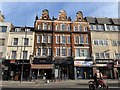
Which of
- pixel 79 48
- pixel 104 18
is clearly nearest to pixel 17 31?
pixel 79 48

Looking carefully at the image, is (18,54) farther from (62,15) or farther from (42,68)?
(62,15)

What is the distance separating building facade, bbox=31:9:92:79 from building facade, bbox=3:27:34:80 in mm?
1431

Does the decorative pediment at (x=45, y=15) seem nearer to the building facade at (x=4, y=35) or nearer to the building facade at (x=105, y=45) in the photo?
the building facade at (x=4, y=35)

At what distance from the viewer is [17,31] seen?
124ft

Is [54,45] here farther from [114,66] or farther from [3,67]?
[114,66]

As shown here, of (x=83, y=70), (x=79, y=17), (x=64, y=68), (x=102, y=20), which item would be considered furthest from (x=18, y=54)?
(x=102, y=20)

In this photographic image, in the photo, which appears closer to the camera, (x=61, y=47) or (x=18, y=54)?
(x=18, y=54)

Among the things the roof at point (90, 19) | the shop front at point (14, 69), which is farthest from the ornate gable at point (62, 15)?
the shop front at point (14, 69)

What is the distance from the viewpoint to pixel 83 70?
36188mm

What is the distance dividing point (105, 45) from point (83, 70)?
25.6 feet

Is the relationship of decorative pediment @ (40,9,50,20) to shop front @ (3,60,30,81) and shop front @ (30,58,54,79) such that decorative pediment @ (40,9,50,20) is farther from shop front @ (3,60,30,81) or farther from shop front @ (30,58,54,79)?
shop front @ (3,60,30,81)

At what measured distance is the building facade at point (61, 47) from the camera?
115 ft

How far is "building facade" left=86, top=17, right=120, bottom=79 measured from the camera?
120 ft

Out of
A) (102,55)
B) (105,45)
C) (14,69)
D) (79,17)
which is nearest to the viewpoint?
(14,69)
